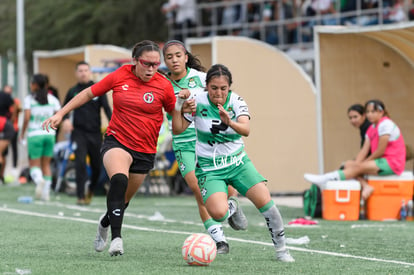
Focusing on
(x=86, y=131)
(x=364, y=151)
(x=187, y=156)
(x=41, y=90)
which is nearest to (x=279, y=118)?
(x=41, y=90)

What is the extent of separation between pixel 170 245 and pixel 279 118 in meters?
9.64

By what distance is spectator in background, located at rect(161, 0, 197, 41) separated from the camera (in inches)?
1131

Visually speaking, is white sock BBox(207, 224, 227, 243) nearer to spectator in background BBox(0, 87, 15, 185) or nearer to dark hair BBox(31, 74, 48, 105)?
dark hair BBox(31, 74, 48, 105)

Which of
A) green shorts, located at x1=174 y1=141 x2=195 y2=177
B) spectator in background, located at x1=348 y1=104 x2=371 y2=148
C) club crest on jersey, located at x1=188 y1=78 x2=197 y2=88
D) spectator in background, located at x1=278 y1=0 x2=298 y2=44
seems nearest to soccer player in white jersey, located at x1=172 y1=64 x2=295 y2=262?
green shorts, located at x1=174 y1=141 x2=195 y2=177

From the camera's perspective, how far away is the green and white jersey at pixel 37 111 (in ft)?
56.1

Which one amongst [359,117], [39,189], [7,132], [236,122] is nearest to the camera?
[236,122]

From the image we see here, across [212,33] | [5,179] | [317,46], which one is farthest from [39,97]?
[212,33]

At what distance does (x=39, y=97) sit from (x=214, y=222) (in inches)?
330

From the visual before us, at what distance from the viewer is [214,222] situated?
9.55 m

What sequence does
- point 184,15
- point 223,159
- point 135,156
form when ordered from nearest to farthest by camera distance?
point 223,159, point 135,156, point 184,15

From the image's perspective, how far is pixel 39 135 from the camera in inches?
671

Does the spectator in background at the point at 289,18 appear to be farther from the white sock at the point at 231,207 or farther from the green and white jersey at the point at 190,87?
the white sock at the point at 231,207

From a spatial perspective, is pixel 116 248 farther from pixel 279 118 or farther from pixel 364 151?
pixel 279 118

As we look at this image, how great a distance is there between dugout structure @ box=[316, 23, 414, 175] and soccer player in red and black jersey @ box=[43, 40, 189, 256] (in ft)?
24.4
